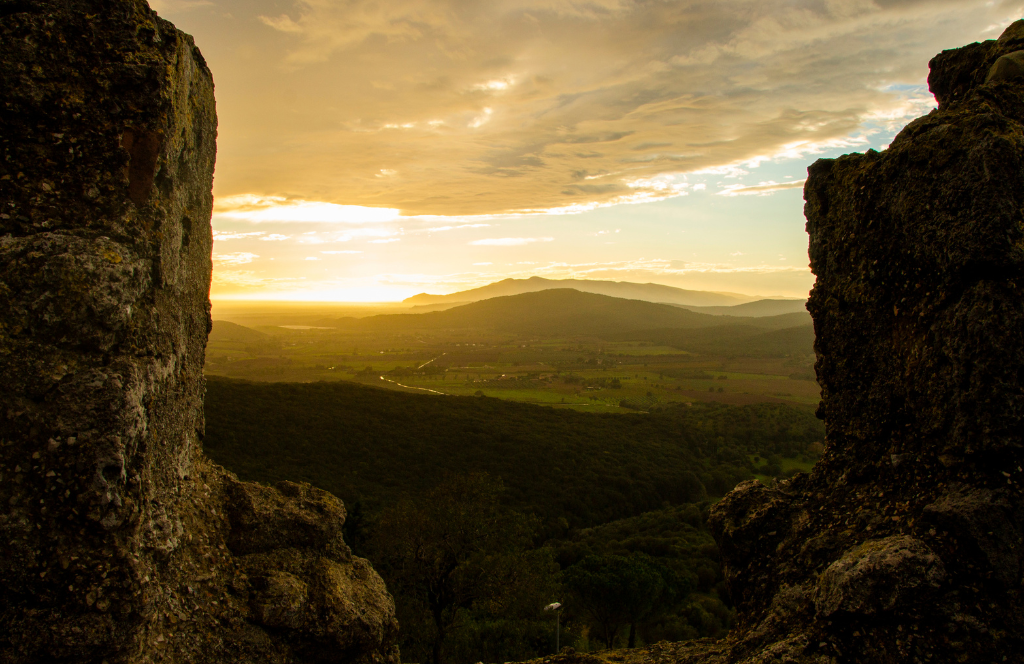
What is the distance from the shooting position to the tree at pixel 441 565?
18625mm

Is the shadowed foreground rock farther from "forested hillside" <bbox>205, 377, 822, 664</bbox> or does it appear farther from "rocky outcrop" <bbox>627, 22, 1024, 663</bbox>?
"forested hillside" <bbox>205, 377, 822, 664</bbox>

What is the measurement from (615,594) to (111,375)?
64.9 ft

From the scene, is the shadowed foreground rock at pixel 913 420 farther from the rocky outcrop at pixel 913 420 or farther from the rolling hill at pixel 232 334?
the rolling hill at pixel 232 334

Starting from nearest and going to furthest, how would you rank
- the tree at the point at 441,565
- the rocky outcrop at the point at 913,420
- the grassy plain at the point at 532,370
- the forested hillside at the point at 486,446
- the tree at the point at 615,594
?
the rocky outcrop at the point at 913,420 < the tree at the point at 441,565 < the tree at the point at 615,594 < the forested hillside at the point at 486,446 < the grassy plain at the point at 532,370

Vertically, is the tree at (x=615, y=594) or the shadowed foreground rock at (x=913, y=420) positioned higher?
the shadowed foreground rock at (x=913, y=420)

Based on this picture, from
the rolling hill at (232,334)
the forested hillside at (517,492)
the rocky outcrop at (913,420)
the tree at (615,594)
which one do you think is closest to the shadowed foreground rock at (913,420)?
the rocky outcrop at (913,420)

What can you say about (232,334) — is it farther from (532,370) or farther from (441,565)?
(441,565)

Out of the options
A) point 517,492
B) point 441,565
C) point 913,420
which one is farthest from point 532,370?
point 913,420

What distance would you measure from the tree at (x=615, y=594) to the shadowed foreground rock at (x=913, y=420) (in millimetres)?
14353

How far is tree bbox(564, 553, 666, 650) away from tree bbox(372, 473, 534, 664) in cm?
309

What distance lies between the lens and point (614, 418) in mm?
67000

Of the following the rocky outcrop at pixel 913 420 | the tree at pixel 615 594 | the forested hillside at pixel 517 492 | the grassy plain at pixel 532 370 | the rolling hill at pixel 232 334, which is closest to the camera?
the rocky outcrop at pixel 913 420

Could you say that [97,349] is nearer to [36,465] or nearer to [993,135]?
[36,465]

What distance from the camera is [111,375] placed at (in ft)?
17.3
